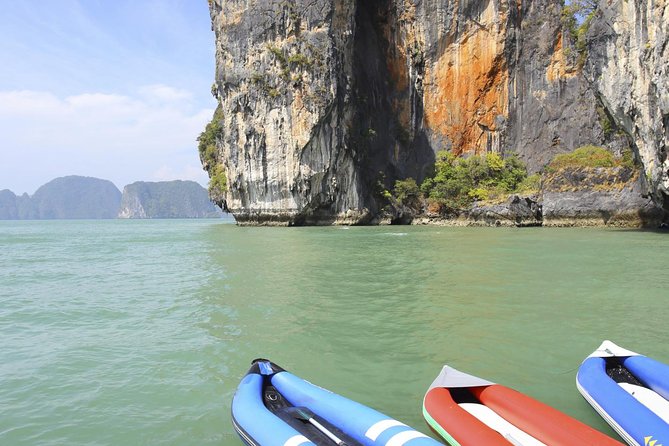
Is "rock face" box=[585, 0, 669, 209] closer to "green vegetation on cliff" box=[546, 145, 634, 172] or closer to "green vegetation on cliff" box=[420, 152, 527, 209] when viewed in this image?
"green vegetation on cliff" box=[546, 145, 634, 172]

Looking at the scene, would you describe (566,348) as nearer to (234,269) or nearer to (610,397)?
(610,397)

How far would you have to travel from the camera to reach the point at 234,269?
43.2 ft

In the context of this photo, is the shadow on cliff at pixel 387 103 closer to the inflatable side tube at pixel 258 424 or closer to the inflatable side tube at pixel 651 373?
the inflatable side tube at pixel 651 373

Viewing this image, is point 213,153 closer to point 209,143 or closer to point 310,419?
point 209,143

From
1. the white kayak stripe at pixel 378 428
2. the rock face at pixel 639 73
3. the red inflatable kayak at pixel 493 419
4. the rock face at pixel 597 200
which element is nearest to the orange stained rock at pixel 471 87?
the rock face at pixel 597 200

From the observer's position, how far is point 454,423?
359 cm

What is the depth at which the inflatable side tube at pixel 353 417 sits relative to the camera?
3.28 meters

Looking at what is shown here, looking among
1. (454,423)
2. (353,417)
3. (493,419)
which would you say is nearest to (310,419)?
(353,417)

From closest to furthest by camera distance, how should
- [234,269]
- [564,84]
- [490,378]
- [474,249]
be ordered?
[490,378] < [234,269] < [474,249] < [564,84]

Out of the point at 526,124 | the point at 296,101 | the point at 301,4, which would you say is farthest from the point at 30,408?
the point at 526,124

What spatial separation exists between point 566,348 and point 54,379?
6075 mm

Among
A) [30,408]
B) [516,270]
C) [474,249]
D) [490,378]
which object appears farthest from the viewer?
[474,249]

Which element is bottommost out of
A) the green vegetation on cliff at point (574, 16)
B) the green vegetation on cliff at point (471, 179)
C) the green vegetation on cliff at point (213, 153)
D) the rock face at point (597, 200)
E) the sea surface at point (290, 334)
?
the sea surface at point (290, 334)

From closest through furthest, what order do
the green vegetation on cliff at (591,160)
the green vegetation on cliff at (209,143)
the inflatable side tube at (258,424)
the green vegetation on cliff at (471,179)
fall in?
1. the inflatable side tube at (258,424)
2. the green vegetation on cliff at (591,160)
3. the green vegetation on cliff at (471,179)
4. the green vegetation on cliff at (209,143)
